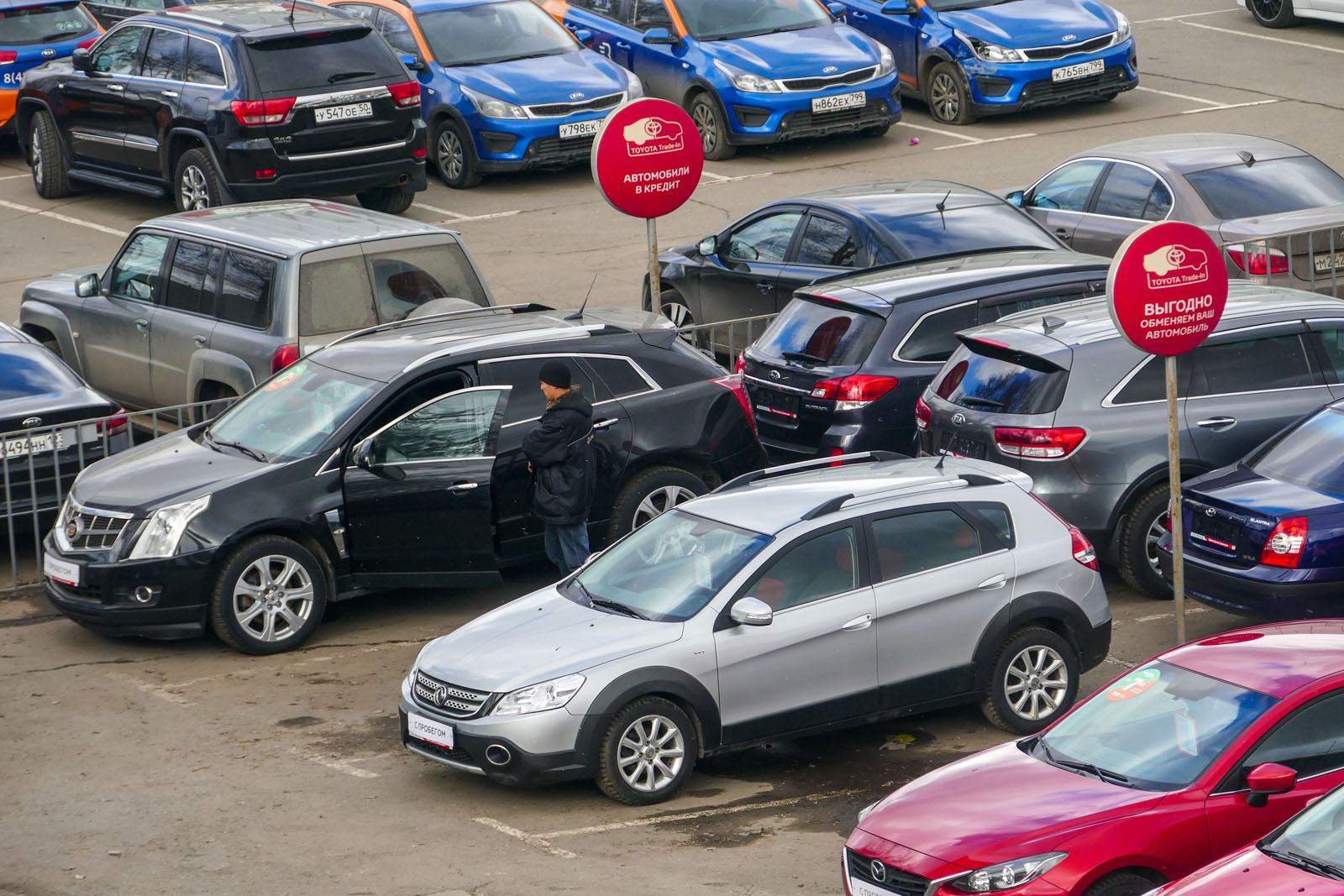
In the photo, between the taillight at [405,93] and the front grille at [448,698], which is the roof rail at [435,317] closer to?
the front grille at [448,698]

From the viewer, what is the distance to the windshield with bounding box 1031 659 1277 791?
7.70 m

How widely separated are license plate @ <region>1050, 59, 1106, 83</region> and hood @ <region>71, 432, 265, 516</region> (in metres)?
13.2

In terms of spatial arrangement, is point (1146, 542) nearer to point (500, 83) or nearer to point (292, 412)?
point (292, 412)

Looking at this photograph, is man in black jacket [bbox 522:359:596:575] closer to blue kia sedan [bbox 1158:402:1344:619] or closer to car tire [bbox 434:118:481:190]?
blue kia sedan [bbox 1158:402:1344:619]

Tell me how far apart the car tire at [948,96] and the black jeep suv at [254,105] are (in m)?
6.88

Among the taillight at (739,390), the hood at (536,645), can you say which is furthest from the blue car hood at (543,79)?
the hood at (536,645)

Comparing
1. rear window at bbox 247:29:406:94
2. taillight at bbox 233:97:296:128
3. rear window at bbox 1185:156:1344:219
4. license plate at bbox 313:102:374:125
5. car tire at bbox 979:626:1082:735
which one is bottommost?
car tire at bbox 979:626:1082:735

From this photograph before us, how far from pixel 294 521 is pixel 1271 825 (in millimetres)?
6149

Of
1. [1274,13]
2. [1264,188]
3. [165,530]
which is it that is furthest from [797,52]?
[165,530]

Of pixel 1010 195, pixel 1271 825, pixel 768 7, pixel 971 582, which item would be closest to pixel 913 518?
pixel 971 582

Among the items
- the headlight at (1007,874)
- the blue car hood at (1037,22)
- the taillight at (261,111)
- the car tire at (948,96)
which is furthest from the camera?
the car tire at (948,96)

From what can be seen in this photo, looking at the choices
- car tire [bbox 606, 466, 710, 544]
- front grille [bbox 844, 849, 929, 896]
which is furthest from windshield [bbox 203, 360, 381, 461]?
front grille [bbox 844, 849, 929, 896]

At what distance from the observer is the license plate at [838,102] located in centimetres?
2184

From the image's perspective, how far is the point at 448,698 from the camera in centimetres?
959
